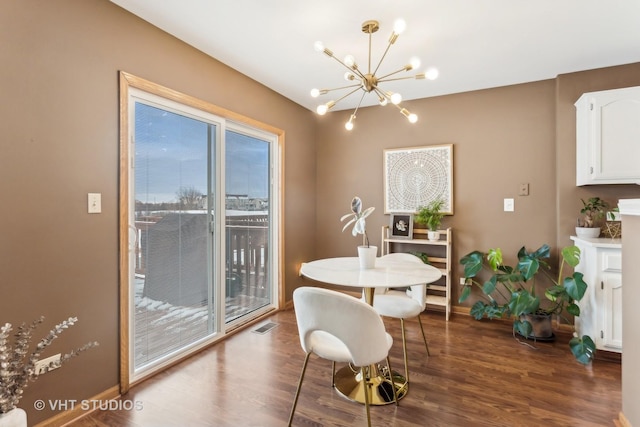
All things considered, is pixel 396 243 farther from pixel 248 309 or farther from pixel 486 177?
pixel 248 309

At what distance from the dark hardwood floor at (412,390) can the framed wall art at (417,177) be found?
156 cm

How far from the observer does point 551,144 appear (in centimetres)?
312

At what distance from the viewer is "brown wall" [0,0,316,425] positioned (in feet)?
5.09

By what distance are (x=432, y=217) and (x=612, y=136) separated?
5.29ft

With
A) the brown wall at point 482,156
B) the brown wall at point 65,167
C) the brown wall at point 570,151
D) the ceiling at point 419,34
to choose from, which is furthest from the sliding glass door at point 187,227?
the brown wall at point 570,151

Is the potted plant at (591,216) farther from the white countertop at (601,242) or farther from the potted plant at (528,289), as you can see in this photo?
the potted plant at (528,289)

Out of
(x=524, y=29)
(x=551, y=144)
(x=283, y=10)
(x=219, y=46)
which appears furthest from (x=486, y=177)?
(x=219, y=46)

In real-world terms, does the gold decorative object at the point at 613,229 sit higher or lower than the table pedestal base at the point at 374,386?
higher

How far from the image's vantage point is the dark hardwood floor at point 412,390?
→ 70.2 inches

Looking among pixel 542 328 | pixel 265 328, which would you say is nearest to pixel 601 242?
pixel 542 328

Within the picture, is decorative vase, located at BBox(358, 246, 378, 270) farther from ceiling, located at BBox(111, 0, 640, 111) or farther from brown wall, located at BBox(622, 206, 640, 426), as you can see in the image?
ceiling, located at BBox(111, 0, 640, 111)

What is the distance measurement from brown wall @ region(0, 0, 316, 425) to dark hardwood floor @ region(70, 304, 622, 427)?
1.47ft

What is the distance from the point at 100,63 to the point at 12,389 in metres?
1.75

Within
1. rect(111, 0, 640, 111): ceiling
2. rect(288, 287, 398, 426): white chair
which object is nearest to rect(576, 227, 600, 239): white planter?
rect(111, 0, 640, 111): ceiling
